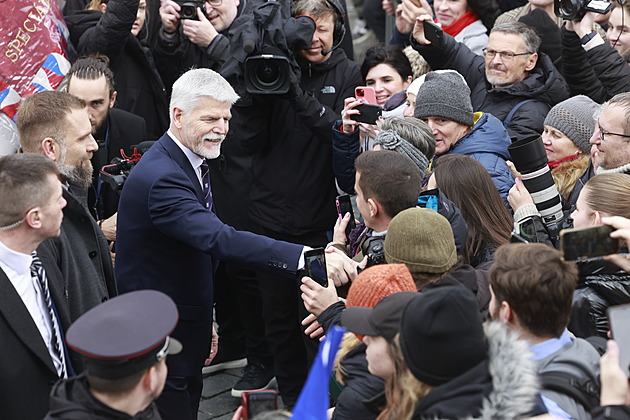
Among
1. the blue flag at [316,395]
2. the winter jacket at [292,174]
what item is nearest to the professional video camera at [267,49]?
the winter jacket at [292,174]

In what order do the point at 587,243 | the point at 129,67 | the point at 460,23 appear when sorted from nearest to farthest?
the point at 587,243 < the point at 129,67 < the point at 460,23

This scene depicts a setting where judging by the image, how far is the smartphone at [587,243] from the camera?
257 cm

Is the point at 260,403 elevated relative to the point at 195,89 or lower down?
lower down

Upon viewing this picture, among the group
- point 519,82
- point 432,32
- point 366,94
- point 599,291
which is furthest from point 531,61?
point 599,291

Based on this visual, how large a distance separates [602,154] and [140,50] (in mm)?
3706

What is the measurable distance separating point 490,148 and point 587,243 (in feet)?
6.72

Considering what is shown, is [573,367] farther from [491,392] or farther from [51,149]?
[51,149]

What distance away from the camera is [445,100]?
4707 millimetres

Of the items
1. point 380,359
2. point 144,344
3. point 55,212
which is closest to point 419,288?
point 380,359

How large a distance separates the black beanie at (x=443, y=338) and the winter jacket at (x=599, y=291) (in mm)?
1026

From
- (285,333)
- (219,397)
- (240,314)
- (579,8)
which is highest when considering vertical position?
(579,8)

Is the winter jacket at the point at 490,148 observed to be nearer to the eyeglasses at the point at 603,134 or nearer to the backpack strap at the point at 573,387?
the eyeglasses at the point at 603,134

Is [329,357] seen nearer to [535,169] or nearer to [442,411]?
[442,411]

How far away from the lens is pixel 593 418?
2207 mm
